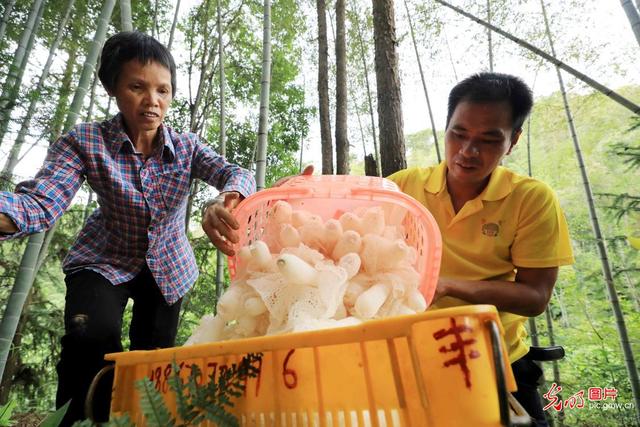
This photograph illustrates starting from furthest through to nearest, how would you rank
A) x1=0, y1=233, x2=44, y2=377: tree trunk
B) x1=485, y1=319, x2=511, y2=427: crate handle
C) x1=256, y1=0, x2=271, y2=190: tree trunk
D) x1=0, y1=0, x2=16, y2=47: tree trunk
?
x1=0, y1=0, x2=16, y2=47: tree trunk, x1=256, y1=0, x2=271, y2=190: tree trunk, x1=0, y1=233, x2=44, y2=377: tree trunk, x1=485, y1=319, x2=511, y2=427: crate handle

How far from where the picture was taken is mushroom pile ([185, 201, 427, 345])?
65cm

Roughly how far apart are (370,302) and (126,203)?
3.21ft

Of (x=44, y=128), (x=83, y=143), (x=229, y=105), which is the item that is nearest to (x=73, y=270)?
(x=83, y=143)

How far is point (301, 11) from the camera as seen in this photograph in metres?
7.98

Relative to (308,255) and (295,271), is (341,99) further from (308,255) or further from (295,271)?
(295,271)

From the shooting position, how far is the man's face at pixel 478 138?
1308 mm

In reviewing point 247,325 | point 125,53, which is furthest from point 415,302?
point 125,53

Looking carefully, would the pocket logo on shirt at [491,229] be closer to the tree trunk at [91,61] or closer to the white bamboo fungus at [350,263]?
the white bamboo fungus at [350,263]

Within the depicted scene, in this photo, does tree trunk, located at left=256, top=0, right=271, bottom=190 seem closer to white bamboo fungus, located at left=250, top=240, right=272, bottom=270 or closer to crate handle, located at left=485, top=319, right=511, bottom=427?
white bamboo fungus, located at left=250, top=240, right=272, bottom=270

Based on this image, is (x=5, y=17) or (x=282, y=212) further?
(x=5, y=17)

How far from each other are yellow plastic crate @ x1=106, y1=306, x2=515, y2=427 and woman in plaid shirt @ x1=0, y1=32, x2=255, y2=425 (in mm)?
A: 587

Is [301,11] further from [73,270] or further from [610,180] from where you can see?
[610,180]

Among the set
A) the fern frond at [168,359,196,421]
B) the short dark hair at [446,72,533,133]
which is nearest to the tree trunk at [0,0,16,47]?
the short dark hair at [446,72,533,133]

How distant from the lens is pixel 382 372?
0.41 m
